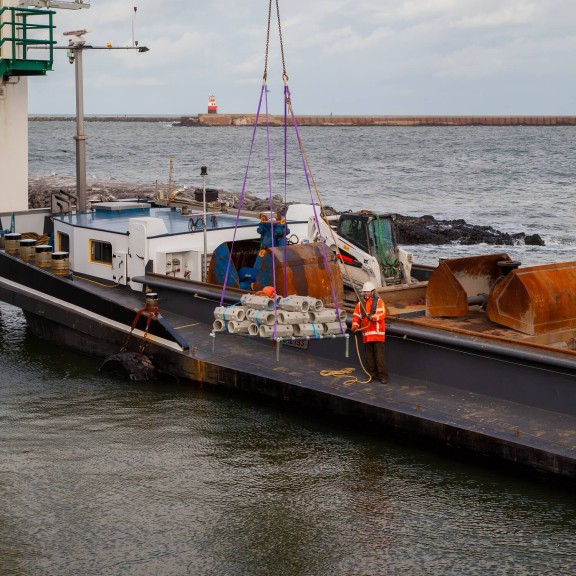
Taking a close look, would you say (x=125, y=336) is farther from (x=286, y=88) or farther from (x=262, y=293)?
(x=286, y=88)

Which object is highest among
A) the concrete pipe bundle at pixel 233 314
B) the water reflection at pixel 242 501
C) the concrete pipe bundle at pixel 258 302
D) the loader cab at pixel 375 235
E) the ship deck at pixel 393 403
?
the loader cab at pixel 375 235

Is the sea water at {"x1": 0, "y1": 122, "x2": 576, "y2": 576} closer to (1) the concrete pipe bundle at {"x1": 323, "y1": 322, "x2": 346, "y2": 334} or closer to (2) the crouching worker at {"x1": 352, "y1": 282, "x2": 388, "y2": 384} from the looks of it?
(2) the crouching worker at {"x1": 352, "y1": 282, "x2": 388, "y2": 384}

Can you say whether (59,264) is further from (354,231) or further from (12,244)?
(354,231)

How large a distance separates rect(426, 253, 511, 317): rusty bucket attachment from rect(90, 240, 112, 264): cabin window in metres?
5.65

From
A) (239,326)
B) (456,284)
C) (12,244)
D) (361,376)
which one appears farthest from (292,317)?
(12,244)

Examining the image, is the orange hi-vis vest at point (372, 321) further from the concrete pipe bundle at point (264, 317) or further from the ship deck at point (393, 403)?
the concrete pipe bundle at point (264, 317)

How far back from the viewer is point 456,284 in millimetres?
13812

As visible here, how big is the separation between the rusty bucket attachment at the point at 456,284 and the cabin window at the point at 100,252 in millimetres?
5653

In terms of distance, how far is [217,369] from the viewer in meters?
13.8

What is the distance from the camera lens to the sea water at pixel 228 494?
9344 mm

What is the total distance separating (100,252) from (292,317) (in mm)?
5810

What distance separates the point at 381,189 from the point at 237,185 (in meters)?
9.89

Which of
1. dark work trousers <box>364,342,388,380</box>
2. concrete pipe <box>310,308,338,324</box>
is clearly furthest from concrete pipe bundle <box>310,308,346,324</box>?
dark work trousers <box>364,342,388,380</box>

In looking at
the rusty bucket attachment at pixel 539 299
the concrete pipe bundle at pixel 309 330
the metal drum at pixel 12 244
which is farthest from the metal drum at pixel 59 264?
the rusty bucket attachment at pixel 539 299
